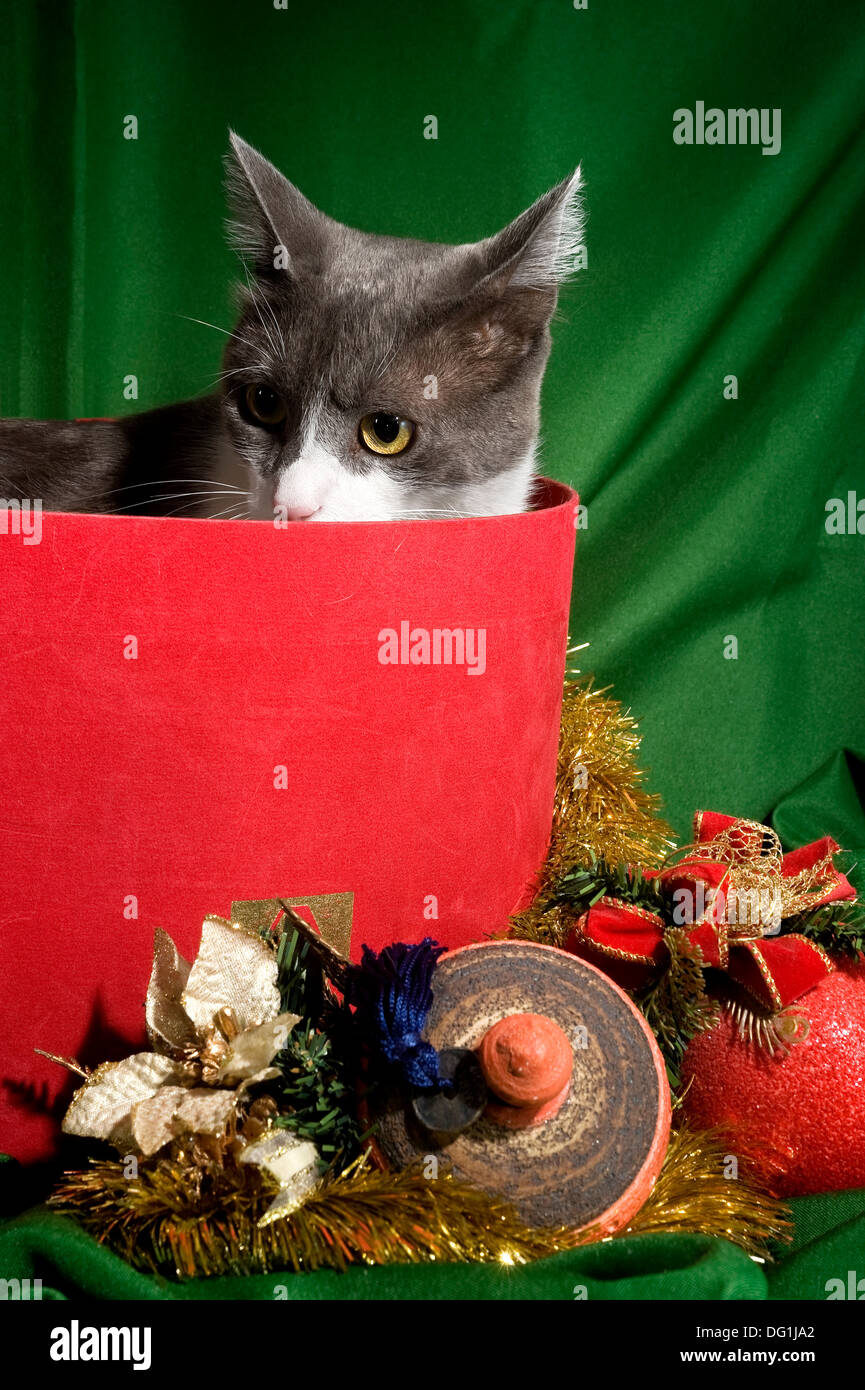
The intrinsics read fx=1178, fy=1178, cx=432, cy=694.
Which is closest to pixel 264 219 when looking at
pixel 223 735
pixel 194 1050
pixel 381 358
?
pixel 381 358

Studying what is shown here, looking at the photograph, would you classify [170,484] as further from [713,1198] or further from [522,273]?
[713,1198]

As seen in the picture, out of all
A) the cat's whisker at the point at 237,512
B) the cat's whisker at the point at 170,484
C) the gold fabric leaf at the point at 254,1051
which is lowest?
Answer: the gold fabric leaf at the point at 254,1051

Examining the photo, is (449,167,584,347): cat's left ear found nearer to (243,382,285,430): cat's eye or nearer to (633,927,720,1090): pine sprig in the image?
(243,382,285,430): cat's eye

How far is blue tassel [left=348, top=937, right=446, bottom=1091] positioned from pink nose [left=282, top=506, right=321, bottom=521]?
36 cm

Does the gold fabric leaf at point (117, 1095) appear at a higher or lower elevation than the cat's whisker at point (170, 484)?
lower

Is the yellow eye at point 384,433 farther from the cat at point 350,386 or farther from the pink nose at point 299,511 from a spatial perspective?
the pink nose at point 299,511

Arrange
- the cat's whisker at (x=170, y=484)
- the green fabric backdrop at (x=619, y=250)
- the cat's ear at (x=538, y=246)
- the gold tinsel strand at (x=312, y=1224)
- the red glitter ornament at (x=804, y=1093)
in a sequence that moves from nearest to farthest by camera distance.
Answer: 1. the gold tinsel strand at (x=312, y=1224)
2. the red glitter ornament at (x=804, y=1093)
3. the cat's ear at (x=538, y=246)
4. the cat's whisker at (x=170, y=484)
5. the green fabric backdrop at (x=619, y=250)

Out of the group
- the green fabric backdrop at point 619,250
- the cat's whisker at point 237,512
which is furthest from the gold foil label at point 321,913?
the green fabric backdrop at point 619,250

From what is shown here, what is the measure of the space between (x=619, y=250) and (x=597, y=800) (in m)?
0.80

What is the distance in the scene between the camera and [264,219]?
3.65 ft

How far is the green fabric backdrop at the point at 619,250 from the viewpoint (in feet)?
5.06

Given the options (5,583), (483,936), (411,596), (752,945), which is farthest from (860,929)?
(5,583)

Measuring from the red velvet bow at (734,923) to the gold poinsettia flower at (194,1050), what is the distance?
0.95ft

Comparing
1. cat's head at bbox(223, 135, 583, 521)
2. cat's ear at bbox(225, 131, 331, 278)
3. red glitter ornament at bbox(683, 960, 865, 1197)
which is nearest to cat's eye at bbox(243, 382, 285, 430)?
cat's head at bbox(223, 135, 583, 521)
